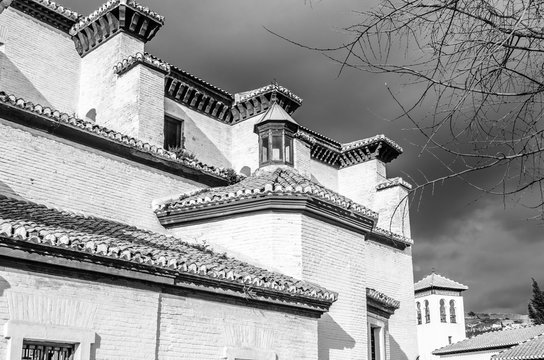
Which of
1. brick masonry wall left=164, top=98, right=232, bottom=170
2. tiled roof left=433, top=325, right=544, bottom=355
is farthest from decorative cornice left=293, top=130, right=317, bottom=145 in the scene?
tiled roof left=433, top=325, right=544, bottom=355

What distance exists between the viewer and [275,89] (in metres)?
17.6

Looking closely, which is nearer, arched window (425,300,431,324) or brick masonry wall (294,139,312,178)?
brick masonry wall (294,139,312,178)

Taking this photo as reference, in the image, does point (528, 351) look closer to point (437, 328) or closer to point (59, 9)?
point (437, 328)

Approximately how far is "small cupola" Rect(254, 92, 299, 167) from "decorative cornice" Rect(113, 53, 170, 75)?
2.91m

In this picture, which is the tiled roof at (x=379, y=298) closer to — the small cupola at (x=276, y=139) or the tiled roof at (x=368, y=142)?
the small cupola at (x=276, y=139)

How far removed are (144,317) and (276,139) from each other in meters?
6.27

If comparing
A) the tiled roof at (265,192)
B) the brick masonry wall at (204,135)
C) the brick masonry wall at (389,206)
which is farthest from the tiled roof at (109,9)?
the brick masonry wall at (389,206)

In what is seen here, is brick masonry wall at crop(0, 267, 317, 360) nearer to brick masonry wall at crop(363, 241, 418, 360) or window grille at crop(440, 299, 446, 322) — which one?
brick masonry wall at crop(363, 241, 418, 360)

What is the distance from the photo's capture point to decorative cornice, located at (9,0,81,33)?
1439 centimetres

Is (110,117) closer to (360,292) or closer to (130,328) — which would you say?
(360,292)

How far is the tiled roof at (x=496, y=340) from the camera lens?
3088 cm

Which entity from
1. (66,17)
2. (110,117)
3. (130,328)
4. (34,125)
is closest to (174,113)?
(110,117)

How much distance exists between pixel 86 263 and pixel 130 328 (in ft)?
3.24

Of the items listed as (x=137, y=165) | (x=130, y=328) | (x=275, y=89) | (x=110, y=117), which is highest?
(x=275, y=89)
